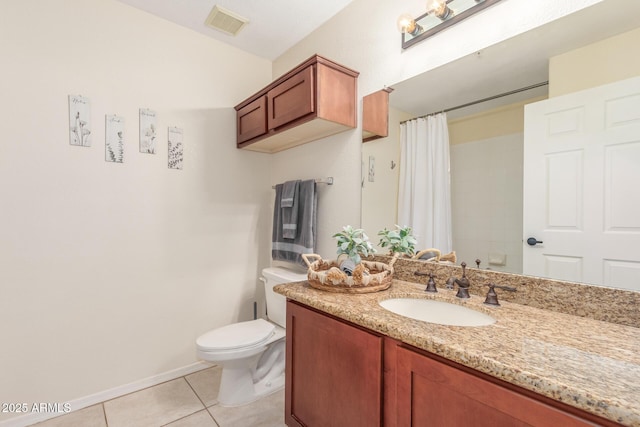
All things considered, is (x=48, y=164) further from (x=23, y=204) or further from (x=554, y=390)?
(x=554, y=390)

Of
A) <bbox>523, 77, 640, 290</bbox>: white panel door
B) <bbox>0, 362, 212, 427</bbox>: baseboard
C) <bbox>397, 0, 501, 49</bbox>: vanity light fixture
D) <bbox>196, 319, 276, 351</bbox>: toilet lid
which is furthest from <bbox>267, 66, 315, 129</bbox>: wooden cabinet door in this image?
<bbox>0, 362, 212, 427</bbox>: baseboard

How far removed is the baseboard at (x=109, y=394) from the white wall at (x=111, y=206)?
0.12 ft

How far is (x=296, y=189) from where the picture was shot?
2.16 m

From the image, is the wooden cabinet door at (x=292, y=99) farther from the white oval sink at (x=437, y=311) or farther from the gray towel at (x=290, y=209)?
the white oval sink at (x=437, y=311)

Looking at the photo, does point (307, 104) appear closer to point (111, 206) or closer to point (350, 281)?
point (350, 281)

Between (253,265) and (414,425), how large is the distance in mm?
1907

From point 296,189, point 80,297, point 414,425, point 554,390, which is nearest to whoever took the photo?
point 554,390

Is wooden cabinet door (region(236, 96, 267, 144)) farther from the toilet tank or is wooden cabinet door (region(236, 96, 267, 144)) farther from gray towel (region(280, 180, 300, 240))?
the toilet tank

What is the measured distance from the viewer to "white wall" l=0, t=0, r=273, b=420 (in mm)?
1632

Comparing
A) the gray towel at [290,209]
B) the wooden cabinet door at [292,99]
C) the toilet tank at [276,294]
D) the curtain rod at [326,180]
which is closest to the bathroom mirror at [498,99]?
the wooden cabinet door at [292,99]

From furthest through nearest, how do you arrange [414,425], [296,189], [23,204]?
[296,189] < [23,204] < [414,425]

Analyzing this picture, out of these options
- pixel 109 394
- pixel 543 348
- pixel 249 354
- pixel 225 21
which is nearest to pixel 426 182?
pixel 543 348

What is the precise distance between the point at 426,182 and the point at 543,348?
0.92m

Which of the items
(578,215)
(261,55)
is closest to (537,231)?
(578,215)
